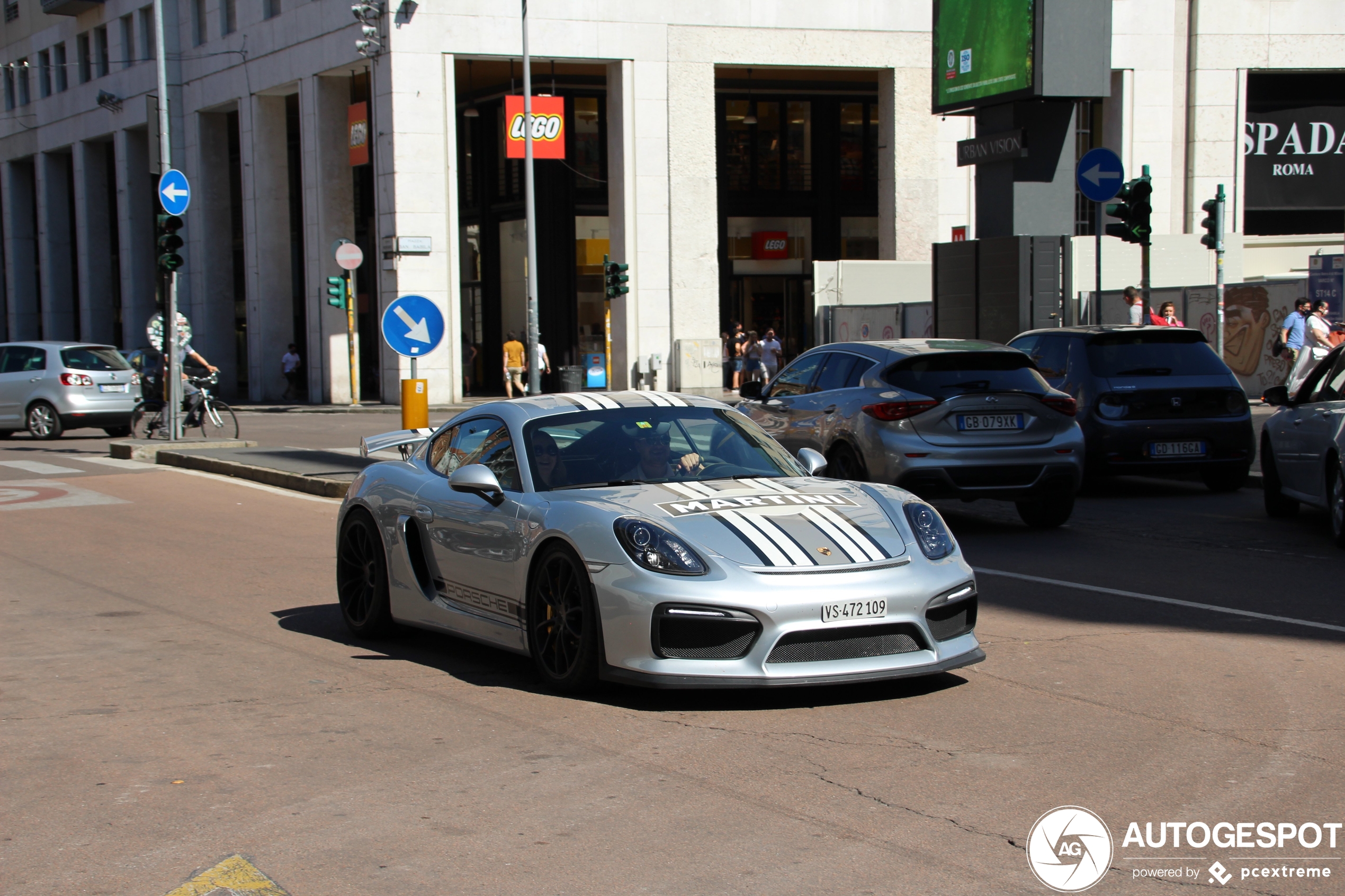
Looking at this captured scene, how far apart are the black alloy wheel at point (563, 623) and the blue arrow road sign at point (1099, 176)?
1480 cm

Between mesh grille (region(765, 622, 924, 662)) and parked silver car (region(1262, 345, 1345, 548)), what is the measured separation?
615 cm

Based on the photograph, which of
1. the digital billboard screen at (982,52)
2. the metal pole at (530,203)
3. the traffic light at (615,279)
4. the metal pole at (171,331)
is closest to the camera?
the digital billboard screen at (982,52)

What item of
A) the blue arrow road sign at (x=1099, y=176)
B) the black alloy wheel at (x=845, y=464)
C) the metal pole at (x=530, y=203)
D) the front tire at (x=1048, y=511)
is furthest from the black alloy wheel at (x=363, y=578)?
the metal pole at (x=530, y=203)

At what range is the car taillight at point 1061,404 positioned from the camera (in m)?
12.3

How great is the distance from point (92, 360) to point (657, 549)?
2242cm

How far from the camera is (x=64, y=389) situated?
25672mm

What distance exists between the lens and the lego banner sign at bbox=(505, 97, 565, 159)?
125 feet

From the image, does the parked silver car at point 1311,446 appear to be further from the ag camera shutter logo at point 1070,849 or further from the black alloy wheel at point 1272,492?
the ag camera shutter logo at point 1070,849

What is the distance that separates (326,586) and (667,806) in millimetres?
5741

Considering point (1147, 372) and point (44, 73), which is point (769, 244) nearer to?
point (1147, 372)

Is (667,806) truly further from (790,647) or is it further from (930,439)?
(930,439)

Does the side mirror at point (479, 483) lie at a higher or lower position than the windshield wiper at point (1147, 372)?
lower

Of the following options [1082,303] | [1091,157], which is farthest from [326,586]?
[1082,303]

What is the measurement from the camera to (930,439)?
12.1 m
